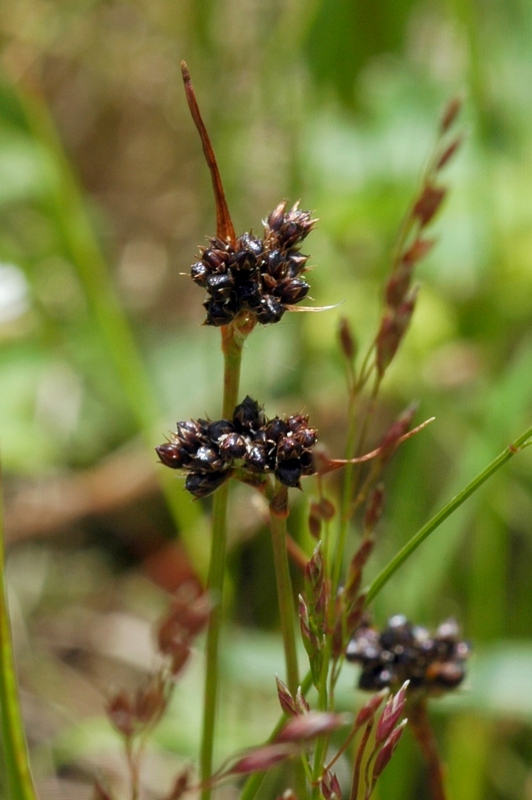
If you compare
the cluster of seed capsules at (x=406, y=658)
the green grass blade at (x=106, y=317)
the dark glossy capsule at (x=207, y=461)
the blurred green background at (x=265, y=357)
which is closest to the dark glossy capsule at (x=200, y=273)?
the dark glossy capsule at (x=207, y=461)

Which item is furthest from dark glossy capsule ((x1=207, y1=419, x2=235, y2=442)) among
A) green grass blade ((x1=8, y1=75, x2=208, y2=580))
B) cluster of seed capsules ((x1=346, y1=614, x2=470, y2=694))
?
green grass blade ((x1=8, y1=75, x2=208, y2=580))

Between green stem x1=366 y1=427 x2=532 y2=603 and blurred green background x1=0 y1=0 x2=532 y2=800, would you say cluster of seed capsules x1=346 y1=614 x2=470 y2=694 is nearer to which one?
green stem x1=366 y1=427 x2=532 y2=603

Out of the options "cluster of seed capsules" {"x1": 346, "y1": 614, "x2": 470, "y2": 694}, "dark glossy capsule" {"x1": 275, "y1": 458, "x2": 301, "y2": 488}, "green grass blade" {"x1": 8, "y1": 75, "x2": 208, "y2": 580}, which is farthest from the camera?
"green grass blade" {"x1": 8, "y1": 75, "x2": 208, "y2": 580}

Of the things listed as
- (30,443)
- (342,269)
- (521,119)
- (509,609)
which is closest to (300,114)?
(342,269)

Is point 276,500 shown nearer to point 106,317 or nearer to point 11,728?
point 11,728

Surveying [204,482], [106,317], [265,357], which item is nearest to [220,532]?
[204,482]

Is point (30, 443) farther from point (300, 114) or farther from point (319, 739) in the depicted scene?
point (319, 739)
